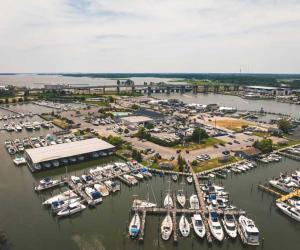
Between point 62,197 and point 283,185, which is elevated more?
point 283,185

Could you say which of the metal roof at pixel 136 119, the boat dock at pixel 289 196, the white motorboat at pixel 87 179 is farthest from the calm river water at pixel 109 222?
the metal roof at pixel 136 119

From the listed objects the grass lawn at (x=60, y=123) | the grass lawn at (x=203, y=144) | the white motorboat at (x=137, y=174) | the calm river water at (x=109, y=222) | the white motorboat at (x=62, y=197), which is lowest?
the calm river water at (x=109, y=222)

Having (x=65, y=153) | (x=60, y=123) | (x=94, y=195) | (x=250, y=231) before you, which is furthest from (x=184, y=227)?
(x=60, y=123)

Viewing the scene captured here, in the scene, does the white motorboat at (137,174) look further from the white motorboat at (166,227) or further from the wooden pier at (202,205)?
the white motorboat at (166,227)

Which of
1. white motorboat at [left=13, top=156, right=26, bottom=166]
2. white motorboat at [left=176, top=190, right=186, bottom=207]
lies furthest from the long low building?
white motorboat at [left=176, top=190, right=186, bottom=207]

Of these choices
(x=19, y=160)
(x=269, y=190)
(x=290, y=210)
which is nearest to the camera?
(x=290, y=210)

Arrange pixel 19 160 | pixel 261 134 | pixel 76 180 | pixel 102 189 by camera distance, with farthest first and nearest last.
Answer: pixel 261 134 < pixel 19 160 < pixel 76 180 < pixel 102 189

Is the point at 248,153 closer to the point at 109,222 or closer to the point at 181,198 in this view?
the point at 181,198
